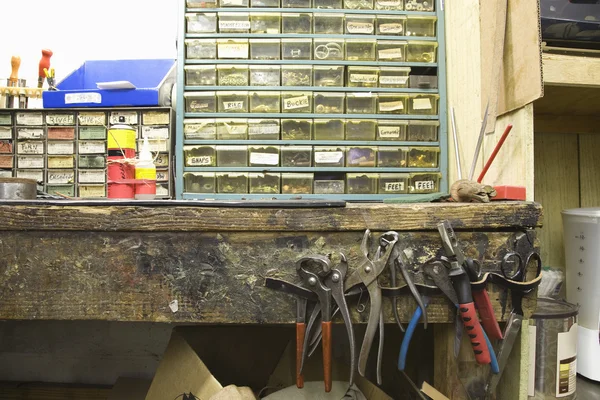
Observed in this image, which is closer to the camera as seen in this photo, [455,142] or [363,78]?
[455,142]

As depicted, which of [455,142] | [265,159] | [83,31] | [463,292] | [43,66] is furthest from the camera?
[83,31]

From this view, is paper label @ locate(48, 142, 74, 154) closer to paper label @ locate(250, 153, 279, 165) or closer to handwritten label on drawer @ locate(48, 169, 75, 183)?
handwritten label on drawer @ locate(48, 169, 75, 183)

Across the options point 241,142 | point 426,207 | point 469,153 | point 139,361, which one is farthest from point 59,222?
point 469,153

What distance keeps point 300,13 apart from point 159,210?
97 cm

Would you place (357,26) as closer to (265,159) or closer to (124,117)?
(265,159)

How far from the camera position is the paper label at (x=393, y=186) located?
4.02 feet

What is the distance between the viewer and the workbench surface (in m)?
0.55

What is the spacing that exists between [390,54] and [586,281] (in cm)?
89

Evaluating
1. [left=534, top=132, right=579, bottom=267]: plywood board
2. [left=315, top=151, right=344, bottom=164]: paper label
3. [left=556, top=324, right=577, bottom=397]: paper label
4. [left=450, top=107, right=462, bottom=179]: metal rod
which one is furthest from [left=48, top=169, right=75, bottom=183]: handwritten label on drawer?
[left=534, top=132, right=579, bottom=267]: plywood board

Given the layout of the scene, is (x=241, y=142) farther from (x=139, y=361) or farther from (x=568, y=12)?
(x=568, y=12)

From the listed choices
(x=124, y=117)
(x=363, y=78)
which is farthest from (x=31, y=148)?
(x=363, y=78)

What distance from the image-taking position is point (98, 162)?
4.07 feet

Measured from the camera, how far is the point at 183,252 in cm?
55

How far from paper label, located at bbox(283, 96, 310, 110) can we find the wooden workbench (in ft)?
2.47
